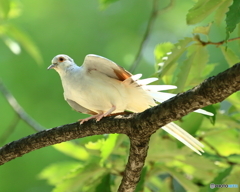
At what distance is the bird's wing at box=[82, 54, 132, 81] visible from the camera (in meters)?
1.94

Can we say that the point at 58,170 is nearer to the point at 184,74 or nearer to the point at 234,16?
the point at 184,74

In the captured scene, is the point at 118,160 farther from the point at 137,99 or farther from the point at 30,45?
the point at 30,45

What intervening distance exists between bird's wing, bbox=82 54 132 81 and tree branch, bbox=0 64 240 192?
0.38 metres

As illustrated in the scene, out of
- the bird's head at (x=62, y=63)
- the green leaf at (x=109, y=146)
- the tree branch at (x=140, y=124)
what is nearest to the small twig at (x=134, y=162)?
the tree branch at (x=140, y=124)

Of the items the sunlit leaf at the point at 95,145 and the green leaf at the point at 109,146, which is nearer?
the green leaf at the point at 109,146

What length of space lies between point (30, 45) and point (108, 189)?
1225 mm

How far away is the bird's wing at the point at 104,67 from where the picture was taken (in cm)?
194

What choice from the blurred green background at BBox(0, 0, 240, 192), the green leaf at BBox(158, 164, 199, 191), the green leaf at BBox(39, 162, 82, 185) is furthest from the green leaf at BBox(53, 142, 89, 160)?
the blurred green background at BBox(0, 0, 240, 192)

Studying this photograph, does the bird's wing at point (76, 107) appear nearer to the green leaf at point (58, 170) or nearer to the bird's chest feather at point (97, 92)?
the bird's chest feather at point (97, 92)

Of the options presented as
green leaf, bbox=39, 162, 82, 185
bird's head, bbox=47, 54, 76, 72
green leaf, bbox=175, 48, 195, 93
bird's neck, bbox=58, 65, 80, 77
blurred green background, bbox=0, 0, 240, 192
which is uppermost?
blurred green background, bbox=0, 0, 240, 192

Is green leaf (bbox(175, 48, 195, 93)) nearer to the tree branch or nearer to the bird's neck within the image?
the tree branch

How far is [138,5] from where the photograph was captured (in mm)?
5230

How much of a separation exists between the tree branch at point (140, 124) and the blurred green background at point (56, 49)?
271cm

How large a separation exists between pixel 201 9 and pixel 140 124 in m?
0.56
